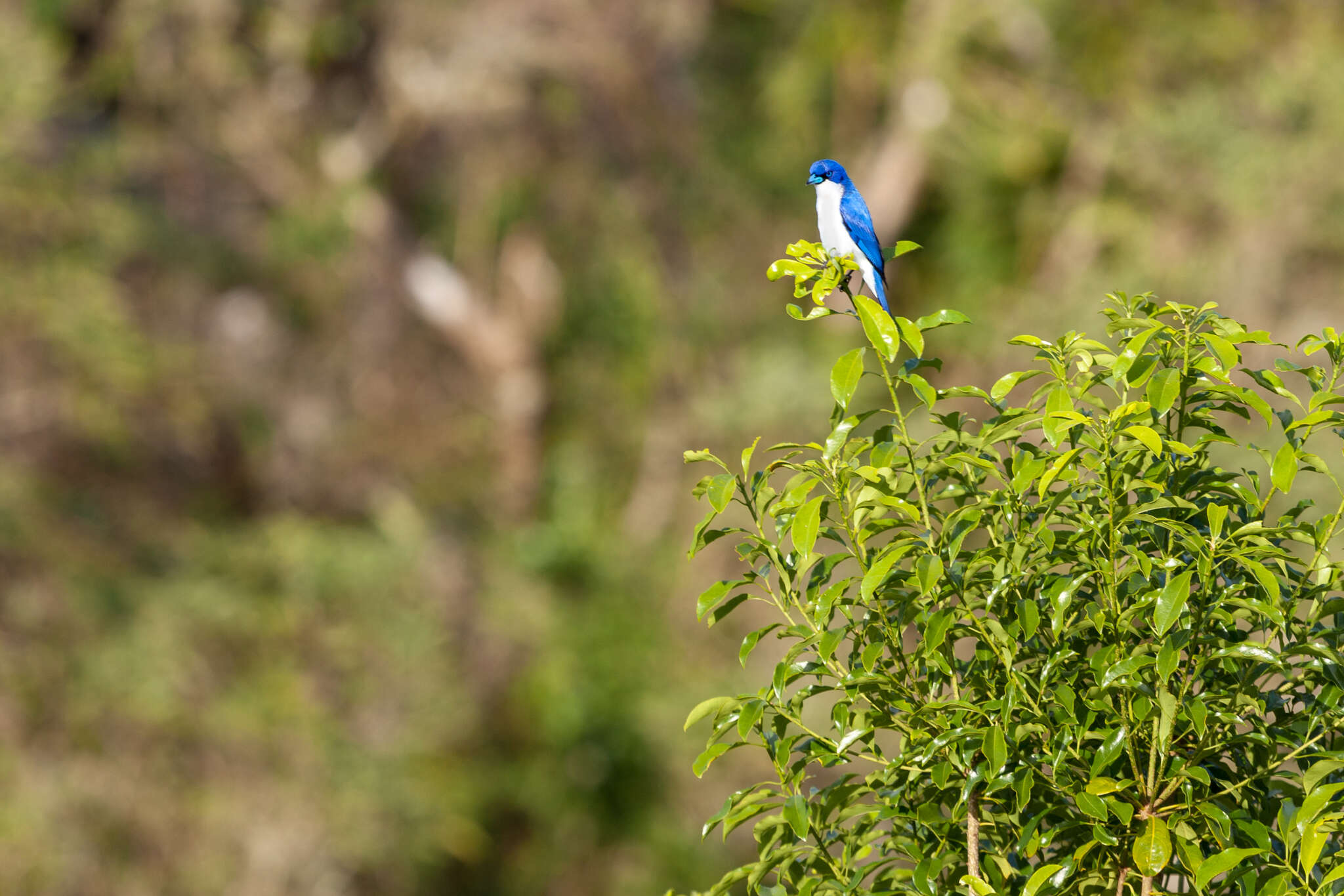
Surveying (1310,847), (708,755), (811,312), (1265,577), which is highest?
(811,312)

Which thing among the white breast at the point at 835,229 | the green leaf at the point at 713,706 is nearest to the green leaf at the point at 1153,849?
the green leaf at the point at 713,706

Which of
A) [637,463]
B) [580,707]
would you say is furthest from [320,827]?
[637,463]

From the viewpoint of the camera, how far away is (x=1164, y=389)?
1.55 m

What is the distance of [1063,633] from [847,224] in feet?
3.46

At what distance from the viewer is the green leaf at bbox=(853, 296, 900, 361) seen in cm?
159

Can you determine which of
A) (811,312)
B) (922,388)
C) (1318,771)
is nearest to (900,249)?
(811,312)

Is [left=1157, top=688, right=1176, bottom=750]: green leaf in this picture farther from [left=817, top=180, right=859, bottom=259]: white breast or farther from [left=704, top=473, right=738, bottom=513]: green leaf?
[left=817, top=180, right=859, bottom=259]: white breast

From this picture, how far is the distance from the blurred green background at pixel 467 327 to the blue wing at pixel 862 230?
7.80 metres

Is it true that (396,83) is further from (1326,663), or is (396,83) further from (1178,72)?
(1326,663)

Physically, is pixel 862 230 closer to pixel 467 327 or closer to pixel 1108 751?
pixel 1108 751

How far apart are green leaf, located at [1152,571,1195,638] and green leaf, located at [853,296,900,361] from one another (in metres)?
0.43

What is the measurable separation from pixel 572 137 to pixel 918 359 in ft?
39.2

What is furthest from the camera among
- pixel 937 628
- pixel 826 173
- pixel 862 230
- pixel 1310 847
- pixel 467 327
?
pixel 467 327

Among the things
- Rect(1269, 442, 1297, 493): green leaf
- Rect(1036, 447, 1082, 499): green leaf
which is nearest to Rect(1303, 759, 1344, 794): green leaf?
Rect(1269, 442, 1297, 493): green leaf
